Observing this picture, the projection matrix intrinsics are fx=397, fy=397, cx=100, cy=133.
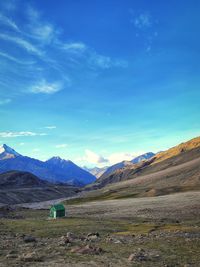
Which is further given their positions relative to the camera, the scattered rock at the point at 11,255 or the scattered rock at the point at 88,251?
the scattered rock at the point at 88,251

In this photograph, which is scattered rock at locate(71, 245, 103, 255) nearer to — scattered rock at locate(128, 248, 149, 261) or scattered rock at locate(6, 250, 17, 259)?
scattered rock at locate(128, 248, 149, 261)

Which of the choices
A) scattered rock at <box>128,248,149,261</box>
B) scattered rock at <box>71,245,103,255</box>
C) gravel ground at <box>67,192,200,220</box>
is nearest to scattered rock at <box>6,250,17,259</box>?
scattered rock at <box>71,245,103,255</box>

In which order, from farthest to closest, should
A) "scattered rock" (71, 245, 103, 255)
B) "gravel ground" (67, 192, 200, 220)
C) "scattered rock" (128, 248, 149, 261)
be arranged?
"gravel ground" (67, 192, 200, 220) → "scattered rock" (71, 245, 103, 255) → "scattered rock" (128, 248, 149, 261)

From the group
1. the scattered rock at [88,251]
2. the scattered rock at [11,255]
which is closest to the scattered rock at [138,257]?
the scattered rock at [88,251]

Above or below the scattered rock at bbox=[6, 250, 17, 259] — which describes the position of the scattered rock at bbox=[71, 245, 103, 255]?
below

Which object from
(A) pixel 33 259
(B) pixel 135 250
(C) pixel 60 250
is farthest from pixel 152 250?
(A) pixel 33 259

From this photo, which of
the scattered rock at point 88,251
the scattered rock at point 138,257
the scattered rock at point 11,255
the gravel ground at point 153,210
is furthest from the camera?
the gravel ground at point 153,210

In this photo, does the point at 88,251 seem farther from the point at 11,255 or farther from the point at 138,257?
the point at 11,255

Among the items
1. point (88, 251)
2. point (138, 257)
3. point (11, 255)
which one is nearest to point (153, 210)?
point (88, 251)

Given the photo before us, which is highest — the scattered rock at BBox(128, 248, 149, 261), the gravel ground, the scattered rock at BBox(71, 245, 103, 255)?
the gravel ground

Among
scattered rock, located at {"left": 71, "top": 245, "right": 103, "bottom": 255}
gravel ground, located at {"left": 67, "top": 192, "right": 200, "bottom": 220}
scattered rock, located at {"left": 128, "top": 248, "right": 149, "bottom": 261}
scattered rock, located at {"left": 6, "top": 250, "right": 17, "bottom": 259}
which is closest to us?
scattered rock, located at {"left": 128, "top": 248, "right": 149, "bottom": 261}

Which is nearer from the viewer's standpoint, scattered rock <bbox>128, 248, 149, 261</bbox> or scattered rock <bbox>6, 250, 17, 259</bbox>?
scattered rock <bbox>128, 248, 149, 261</bbox>

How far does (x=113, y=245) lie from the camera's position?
42.2 metres

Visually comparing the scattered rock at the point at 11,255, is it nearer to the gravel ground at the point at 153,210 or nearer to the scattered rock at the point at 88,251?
the scattered rock at the point at 88,251
